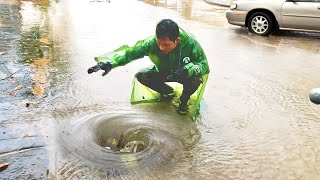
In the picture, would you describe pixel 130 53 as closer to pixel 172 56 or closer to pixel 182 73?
pixel 172 56

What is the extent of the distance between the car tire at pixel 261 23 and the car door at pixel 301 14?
39 centimetres

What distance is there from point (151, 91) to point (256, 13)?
261 inches

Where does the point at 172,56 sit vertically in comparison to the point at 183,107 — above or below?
above

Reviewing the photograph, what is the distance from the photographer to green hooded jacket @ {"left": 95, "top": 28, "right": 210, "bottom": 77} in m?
4.35

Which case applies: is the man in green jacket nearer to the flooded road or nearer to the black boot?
the black boot

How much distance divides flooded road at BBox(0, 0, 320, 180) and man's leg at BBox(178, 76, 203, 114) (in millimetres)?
141

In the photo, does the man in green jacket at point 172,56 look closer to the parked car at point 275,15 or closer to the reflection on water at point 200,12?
the parked car at point 275,15

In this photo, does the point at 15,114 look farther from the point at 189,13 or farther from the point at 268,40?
the point at 189,13

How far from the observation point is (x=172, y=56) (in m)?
4.41

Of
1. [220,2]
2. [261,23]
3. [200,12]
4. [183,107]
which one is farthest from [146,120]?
[220,2]

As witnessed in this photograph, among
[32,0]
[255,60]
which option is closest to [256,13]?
[255,60]

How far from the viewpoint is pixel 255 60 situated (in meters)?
7.83

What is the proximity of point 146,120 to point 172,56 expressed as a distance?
82cm

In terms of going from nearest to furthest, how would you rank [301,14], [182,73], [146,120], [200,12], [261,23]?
[182,73] → [146,120] → [301,14] → [261,23] → [200,12]
